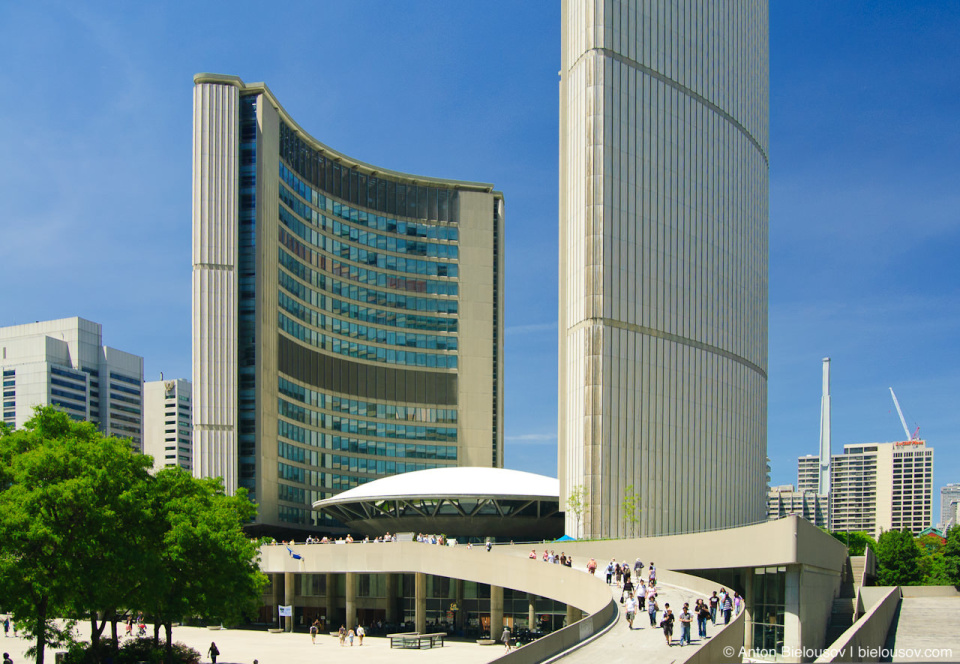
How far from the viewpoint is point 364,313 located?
113 metres

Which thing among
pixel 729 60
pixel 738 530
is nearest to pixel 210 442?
pixel 738 530

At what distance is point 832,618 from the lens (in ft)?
212

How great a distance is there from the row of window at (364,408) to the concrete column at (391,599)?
113 ft

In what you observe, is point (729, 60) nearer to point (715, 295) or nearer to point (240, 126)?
point (715, 295)

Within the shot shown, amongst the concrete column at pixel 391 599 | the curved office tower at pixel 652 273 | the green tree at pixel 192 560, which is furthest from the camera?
the curved office tower at pixel 652 273

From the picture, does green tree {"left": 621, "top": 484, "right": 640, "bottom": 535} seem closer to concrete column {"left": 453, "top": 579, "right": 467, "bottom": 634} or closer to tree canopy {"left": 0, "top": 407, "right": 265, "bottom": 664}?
concrete column {"left": 453, "top": 579, "right": 467, "bottom": 634}

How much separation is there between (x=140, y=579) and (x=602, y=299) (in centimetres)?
4379

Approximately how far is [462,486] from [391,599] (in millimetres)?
11411

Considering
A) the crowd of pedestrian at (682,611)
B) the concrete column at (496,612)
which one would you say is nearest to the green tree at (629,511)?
the concrete column at (496,612)

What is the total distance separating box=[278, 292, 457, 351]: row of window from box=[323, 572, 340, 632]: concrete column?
35359 millimetres

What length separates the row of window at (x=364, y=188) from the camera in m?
104

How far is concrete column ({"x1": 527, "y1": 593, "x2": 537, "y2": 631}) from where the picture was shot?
60000 millimetres

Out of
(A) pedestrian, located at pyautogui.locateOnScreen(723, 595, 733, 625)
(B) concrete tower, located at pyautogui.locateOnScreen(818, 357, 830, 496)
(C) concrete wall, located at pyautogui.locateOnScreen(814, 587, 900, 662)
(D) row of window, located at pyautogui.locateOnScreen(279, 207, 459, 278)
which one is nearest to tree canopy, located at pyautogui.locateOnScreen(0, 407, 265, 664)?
(A) pedestrian, located at pyautogui.locateOnScreen(723, 595, 733, 625)

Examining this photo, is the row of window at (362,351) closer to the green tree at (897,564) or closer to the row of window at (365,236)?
the row of window at (365,236)
